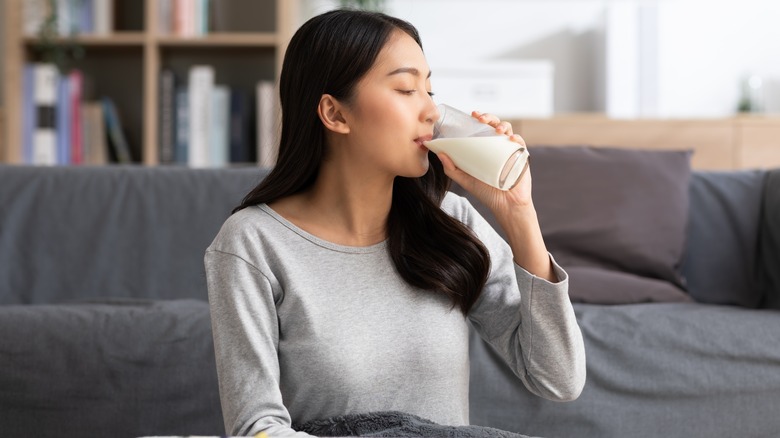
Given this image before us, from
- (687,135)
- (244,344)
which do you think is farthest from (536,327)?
(687,135)

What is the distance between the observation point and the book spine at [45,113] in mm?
3533

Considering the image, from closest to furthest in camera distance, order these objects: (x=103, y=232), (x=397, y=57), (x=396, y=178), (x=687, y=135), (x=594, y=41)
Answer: (x=397, y=57) < (x=396, y=178) < (x=103, y=232) < (x=687, y=135) < (x=594, y=41)

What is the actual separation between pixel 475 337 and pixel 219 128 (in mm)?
2106

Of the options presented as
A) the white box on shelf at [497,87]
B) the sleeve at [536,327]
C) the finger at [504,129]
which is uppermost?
the white box on shelf at [497,87]

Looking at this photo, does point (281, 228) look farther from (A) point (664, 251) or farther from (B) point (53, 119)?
(B) point (53, 119)

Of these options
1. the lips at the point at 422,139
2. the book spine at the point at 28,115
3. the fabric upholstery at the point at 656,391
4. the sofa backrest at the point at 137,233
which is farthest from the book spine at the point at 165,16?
the lips at the point at 422,139

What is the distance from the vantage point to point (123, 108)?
3855 mm

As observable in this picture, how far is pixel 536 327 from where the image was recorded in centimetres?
120

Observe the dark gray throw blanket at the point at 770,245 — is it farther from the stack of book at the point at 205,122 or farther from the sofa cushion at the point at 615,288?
the stack of book at the point at 205,122

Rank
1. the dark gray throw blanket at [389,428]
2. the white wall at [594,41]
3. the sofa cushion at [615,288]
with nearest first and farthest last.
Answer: the dark gray throw blanket at [389,428] < the sofa cushion at [615,288] < the white wall at [594,41]

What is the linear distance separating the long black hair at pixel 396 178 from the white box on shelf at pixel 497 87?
2347 millimetres

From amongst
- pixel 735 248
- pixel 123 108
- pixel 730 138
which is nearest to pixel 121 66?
pixel 123 108

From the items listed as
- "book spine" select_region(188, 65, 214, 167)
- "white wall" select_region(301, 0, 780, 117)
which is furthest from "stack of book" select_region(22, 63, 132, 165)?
"white wall" select_region(301, 0, 780, 117)

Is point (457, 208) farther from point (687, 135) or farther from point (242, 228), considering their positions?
point (687, 135)
